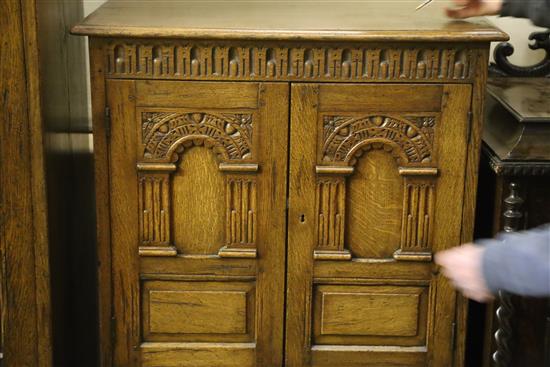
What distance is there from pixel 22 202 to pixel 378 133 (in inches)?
32.4

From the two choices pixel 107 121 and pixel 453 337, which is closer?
pixel 107 121

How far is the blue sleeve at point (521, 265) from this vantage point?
1365 mm

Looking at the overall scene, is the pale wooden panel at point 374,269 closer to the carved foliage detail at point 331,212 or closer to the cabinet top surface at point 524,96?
the carved foliage detail at point 331,212

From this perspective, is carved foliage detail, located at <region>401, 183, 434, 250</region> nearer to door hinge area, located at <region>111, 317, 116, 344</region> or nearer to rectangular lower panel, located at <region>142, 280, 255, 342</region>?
rectangular lower panel, located at <region>142, 280, 255, 342</region>

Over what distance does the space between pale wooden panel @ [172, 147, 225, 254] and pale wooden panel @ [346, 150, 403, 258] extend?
0.31 m

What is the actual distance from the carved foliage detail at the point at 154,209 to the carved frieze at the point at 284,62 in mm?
251

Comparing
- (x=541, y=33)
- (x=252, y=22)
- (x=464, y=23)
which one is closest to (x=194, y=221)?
(x=252, y=22)

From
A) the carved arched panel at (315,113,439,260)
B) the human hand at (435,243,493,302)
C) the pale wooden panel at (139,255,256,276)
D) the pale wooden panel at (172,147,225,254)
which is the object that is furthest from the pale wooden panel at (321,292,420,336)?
the human hand at (435,243,493,302)

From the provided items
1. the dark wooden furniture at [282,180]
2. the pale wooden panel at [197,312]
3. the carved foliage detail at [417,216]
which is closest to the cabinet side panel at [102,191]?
the dark wooden furniture at [282,180]

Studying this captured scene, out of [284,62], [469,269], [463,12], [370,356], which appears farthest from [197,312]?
[469,269]

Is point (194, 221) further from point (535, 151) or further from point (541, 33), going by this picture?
point (541, 33)

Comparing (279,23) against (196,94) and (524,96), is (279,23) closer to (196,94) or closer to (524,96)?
(196,94)

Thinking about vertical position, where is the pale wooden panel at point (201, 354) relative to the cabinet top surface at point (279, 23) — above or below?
below

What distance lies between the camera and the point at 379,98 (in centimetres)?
224
